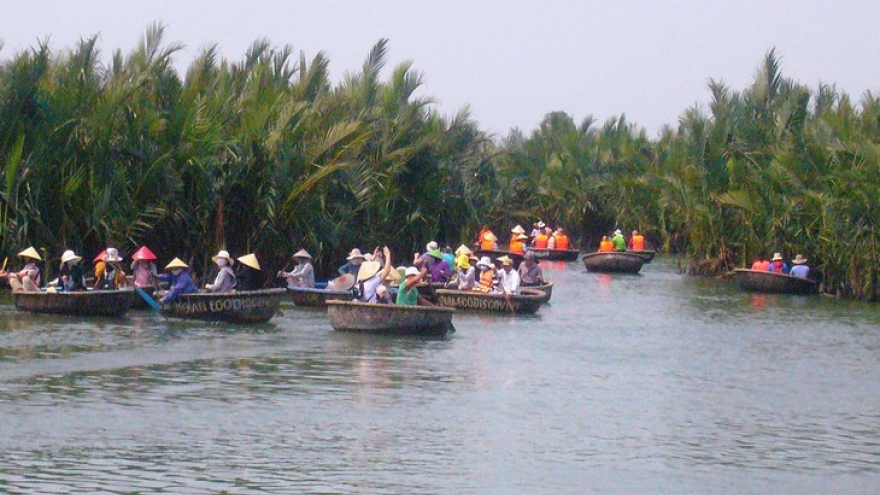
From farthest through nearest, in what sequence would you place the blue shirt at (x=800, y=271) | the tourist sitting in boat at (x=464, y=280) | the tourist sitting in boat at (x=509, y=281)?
1. the blue shirt at (x=800, y=271)
2. the tourist sitting in boat at (x=464, y=280)
3. the tourist sitting in boat at (x=509, y=281)

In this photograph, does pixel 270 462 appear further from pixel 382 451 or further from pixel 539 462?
pixel 539 462

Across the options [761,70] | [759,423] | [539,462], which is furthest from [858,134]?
[539,462]

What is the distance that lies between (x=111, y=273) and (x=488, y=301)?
24.6 feet

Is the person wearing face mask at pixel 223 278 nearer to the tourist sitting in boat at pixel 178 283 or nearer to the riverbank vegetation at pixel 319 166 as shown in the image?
the tourist sitting in boat at pixel 178 283

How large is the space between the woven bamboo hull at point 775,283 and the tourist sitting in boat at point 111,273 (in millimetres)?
17554

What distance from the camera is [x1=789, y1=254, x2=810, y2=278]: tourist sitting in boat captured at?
1494 inches

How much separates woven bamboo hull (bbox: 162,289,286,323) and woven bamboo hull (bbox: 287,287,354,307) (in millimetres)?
2619

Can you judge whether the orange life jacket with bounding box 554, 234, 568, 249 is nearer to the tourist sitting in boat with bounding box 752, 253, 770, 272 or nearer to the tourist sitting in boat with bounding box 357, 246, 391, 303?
the tourist sitting in boat with bounding box 752, 253, 770, 272

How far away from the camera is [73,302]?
25.9 m

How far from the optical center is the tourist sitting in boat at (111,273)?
2695cm

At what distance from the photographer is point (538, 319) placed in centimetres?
3009

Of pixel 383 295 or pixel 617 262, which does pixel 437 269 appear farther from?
pixel 617 262

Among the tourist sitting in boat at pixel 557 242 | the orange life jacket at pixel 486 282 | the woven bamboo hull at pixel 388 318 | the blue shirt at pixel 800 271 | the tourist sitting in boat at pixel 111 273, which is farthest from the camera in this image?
the tourist sitting in boat at pixel 557 242

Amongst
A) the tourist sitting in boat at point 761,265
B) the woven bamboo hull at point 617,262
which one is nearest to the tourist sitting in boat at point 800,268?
the tourist sitting in boat at point 761,265
